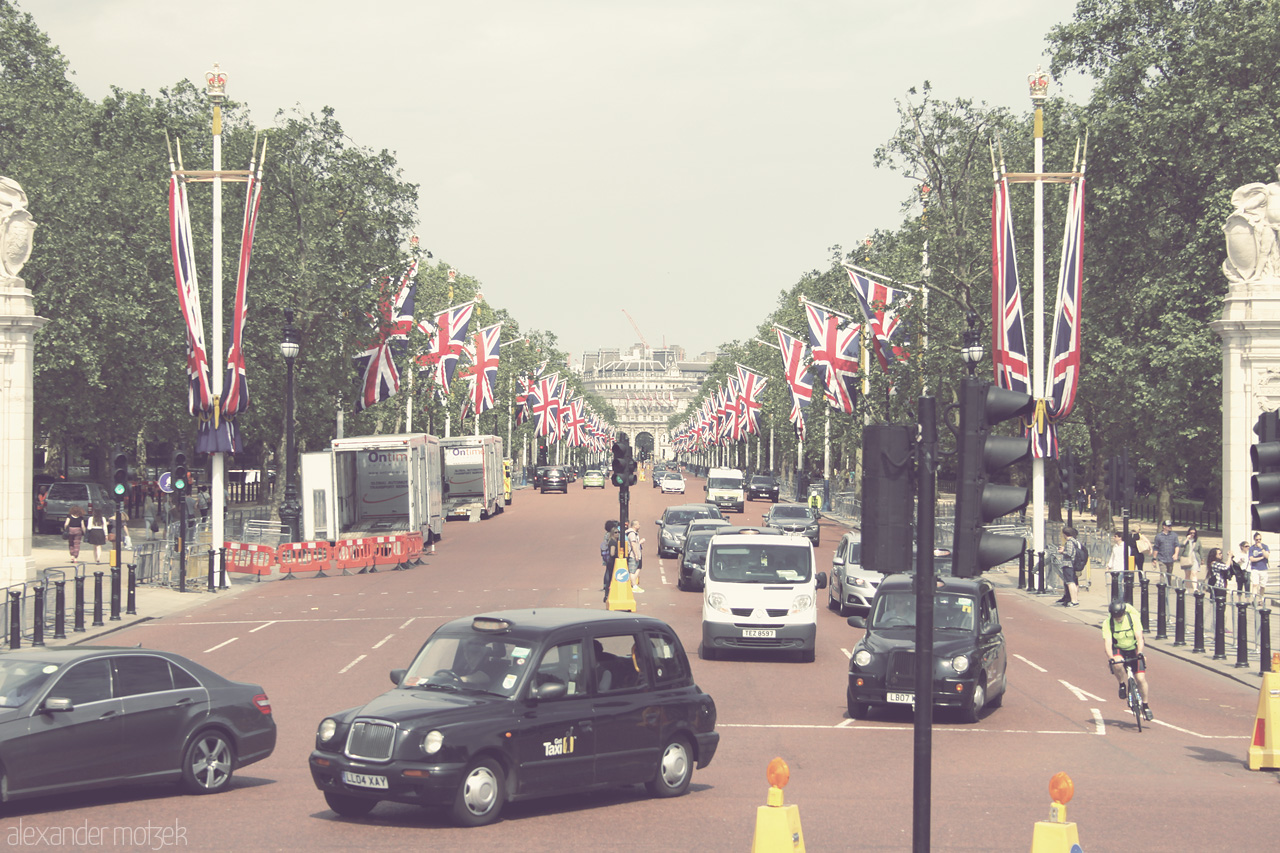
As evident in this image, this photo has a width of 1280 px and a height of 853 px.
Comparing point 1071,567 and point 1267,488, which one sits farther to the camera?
point 1071,567

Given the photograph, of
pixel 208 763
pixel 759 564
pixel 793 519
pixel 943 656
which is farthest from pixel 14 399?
pixel 793 519

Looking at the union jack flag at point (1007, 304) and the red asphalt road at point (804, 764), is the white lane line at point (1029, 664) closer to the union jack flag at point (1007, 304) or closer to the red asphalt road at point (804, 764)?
the red asphalt road at point (804, 764)

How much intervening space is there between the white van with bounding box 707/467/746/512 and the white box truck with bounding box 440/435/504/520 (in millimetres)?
11146

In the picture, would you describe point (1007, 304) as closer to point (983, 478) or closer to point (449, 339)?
point (983, 478)

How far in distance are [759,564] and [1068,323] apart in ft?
53.5

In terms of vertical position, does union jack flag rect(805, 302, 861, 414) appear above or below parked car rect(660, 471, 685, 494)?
above

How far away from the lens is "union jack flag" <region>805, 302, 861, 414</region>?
54.0 m

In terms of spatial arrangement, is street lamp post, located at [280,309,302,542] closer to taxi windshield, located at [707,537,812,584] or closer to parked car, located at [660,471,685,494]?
taxi windshield, located at [707,537,812,584]

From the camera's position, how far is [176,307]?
5084 centimetres

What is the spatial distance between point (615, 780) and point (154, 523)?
37.8 m

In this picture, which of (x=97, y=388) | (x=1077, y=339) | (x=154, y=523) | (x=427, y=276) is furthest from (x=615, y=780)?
(x=427, y=276)

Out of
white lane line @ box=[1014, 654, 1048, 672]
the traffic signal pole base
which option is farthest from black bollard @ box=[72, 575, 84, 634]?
white lane line @ box=[1014, 654, 1048, 672]

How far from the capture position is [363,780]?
1080 cm

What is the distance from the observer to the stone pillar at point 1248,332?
105 ft
